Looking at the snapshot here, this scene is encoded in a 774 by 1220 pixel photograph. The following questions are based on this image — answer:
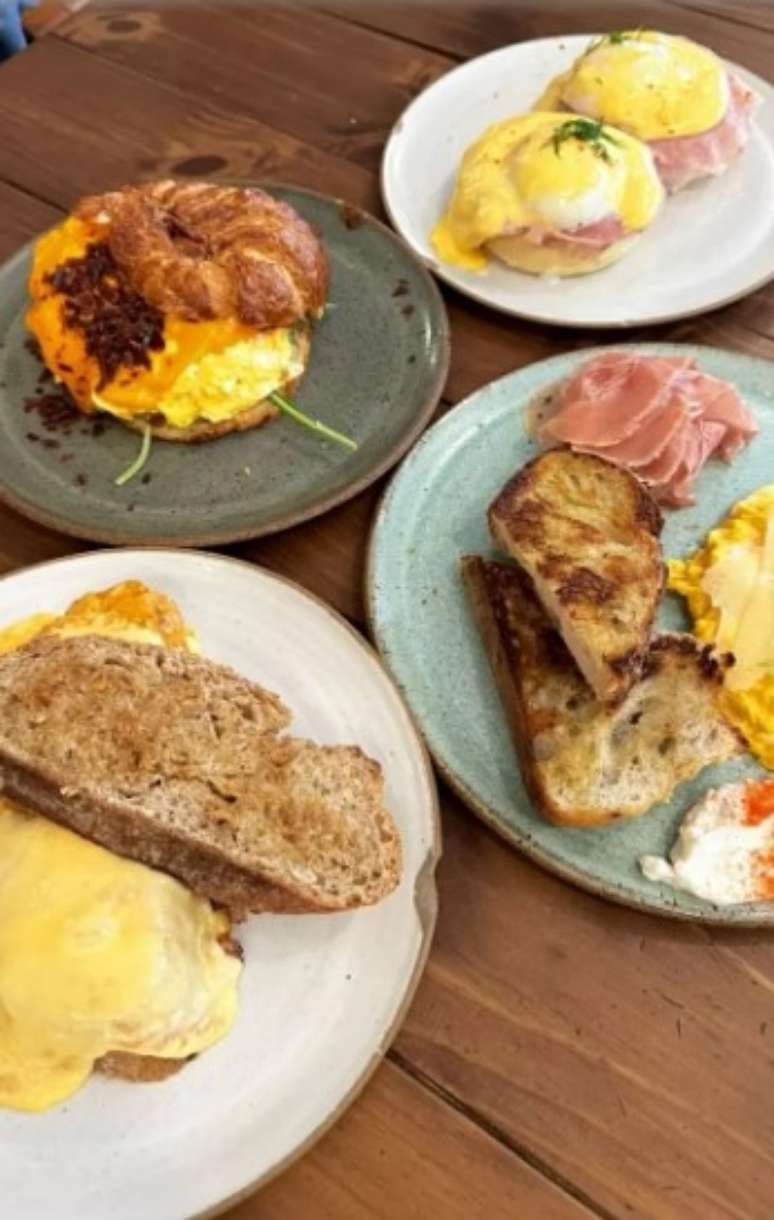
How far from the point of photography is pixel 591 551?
1.70m

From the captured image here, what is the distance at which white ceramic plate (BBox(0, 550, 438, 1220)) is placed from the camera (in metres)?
1.22

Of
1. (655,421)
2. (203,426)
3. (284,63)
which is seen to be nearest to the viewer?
(655,421)

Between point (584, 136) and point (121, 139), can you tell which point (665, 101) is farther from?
point (121, 139)

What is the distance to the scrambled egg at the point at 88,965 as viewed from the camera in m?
1.19

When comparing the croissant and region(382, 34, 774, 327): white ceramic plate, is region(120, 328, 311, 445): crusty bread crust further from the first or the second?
region(382, 34, 774, 327): white ceramic plate

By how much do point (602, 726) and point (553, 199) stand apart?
3.73 feet

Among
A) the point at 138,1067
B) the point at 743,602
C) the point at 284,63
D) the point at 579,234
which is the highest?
the point at 284,63

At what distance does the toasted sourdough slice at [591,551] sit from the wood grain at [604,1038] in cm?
33

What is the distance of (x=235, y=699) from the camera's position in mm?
1453

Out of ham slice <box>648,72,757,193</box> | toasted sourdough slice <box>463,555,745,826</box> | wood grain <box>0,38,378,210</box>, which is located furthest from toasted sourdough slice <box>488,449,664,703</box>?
wood grain <box>0,38,378,210</box>

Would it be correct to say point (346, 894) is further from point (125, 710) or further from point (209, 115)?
point (209, 115)

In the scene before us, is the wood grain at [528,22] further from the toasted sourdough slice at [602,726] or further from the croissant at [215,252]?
the toasted sourdough slice at [602,726]

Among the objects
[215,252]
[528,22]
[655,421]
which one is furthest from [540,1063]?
[528,22]

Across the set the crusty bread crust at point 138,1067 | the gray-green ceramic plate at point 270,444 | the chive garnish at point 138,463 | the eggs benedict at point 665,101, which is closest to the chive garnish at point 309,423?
the gray-green ceramic plate at point 270,444
